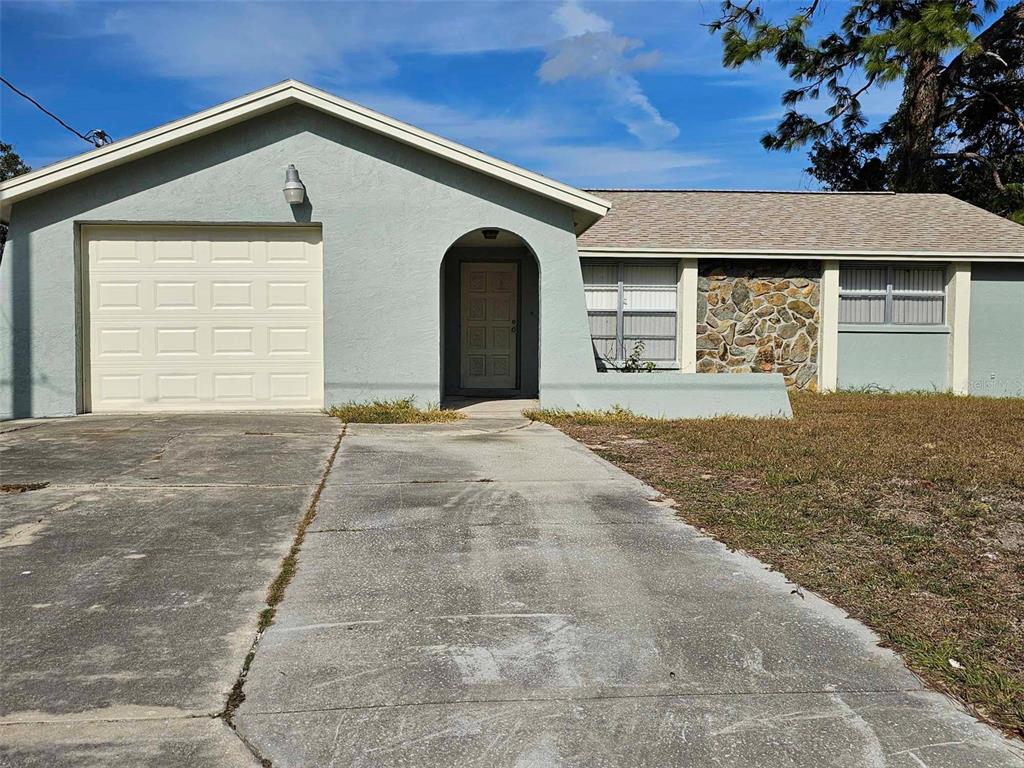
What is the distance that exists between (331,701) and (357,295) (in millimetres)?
8355

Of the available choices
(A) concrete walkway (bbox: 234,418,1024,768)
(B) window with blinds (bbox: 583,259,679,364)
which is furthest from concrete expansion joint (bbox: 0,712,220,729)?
(B) window with blinds (bbox: 583,259,679,364)

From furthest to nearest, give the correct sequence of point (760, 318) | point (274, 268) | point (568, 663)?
point (760, 318)
point (274, 268)
point (568, 663)

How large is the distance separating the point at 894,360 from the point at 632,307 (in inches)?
192

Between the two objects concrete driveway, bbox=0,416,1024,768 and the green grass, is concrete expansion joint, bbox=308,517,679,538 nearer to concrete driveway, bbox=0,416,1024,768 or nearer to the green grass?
concrete driveway, bbox=0,416,1024,768

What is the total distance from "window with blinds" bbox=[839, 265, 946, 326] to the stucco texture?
672 cm

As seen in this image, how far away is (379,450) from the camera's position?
8203 mm

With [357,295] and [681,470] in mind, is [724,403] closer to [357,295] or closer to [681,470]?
[681,470]

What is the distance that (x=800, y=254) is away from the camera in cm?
1474

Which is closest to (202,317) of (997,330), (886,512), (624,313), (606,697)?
(624,313)

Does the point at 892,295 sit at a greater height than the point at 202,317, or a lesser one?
greater

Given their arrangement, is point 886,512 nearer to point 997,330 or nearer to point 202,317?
point 202,317

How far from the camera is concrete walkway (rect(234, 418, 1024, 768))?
8.77ft

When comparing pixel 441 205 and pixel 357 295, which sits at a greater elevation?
pixel 441 205

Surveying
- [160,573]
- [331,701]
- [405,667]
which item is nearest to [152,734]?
[331,701]
